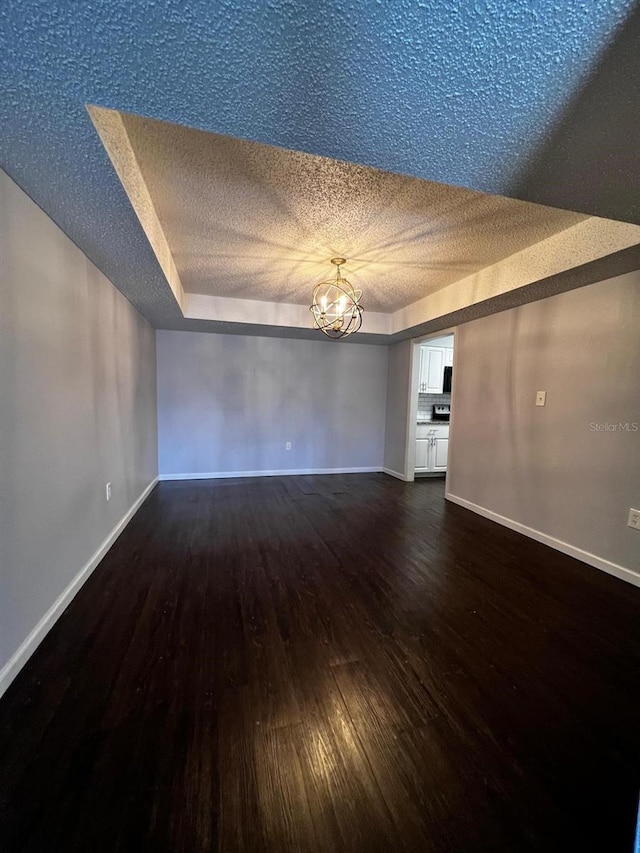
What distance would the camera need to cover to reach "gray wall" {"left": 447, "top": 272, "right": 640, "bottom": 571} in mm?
2240

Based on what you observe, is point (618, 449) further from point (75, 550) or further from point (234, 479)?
point (234, 479)

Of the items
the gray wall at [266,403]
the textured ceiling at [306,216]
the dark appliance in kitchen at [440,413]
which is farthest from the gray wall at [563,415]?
the gray wall at [266,403]

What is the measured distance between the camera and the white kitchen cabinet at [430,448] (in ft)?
16.2

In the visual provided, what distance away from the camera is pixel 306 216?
2.03m

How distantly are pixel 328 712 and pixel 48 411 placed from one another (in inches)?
72.7

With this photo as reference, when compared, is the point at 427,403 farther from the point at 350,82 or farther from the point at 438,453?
the point at 350,82

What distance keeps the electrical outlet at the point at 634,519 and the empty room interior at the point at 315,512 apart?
0.01 m

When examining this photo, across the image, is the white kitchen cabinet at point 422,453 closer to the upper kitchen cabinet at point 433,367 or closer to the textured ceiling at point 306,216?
the upper kitchen cabinet at point 433,367

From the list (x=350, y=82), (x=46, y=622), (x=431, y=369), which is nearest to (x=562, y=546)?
(x=431, y=369)

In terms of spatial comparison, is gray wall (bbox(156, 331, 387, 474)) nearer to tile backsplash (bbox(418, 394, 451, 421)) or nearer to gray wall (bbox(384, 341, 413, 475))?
gray wall (bbox(384, 341, 413, 475))

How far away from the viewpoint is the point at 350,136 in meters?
1.12

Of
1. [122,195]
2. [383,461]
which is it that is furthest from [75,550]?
[383,461]

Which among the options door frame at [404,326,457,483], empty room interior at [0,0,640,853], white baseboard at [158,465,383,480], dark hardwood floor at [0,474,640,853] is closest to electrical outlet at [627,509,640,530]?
empty room interior at [0,0,640,853]

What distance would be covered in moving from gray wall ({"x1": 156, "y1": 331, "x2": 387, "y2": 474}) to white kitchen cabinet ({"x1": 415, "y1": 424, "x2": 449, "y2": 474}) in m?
0.67
